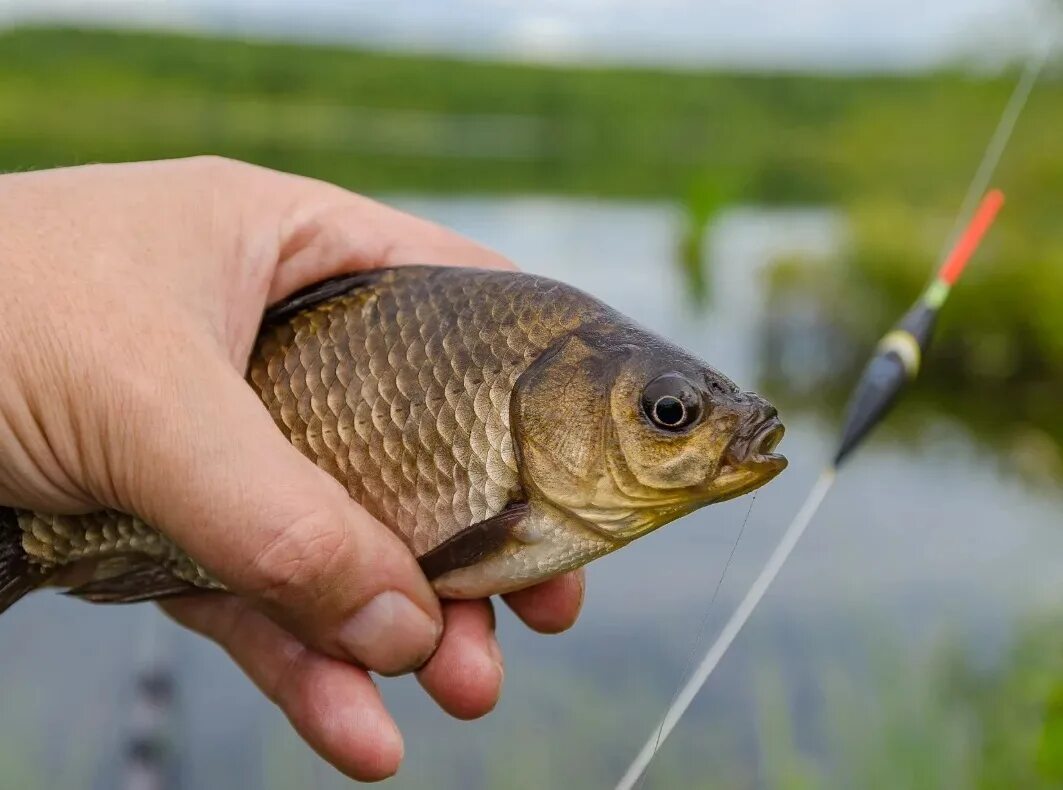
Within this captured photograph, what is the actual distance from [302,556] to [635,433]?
0.71m

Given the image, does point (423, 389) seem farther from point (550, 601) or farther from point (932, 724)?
point (932, 724)

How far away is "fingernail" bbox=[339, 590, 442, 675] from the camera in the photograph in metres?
2.25

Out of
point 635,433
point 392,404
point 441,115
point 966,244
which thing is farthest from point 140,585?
point 441,115

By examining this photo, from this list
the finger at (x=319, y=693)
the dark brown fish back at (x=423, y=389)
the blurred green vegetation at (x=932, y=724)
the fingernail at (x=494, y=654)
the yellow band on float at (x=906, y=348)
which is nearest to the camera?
→ the dark brown fish back at (x=423, y=389)

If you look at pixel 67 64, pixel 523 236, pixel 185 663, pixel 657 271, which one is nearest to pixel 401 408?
pixel 185 663

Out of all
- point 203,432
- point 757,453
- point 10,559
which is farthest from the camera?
point 10,559

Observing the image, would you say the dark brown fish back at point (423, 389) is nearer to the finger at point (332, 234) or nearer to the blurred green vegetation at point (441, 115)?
the finger at point (332, 234)

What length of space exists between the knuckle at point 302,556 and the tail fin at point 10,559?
671 millimetres

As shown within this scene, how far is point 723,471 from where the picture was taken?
2145 mm

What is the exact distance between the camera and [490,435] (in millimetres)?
2242

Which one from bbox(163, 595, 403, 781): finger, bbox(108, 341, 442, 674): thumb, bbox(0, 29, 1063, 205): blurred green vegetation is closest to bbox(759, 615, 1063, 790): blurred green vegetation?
bbox(163, 595, 403, 781): finger

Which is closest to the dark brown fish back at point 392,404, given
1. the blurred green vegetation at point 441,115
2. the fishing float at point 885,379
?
the fishing float at point 885,379

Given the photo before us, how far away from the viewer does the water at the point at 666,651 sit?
215 inches

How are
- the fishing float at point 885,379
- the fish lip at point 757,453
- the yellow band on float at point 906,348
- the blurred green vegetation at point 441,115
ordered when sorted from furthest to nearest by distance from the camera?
the blurred green vegetation at point 441,115
the yellow band on float at point 906,348
the fishing float at point 885,379
the fish lip at point 757,453
